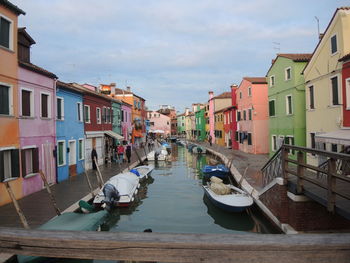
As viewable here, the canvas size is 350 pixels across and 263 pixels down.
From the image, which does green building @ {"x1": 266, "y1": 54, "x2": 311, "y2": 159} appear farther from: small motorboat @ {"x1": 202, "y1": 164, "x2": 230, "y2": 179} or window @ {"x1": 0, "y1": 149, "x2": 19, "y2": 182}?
window @ {"x1": 0, "y1": 149, "x2": 19, "y2": 182}

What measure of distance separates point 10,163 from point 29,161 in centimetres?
170

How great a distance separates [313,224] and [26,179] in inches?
479

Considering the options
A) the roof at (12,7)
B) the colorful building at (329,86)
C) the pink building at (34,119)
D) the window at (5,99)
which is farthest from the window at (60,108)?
the colorful building at (329,86)

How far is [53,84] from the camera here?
55.7 ft

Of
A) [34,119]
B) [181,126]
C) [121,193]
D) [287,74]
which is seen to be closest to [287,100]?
[287,74]

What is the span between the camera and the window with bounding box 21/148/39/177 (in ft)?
44.6

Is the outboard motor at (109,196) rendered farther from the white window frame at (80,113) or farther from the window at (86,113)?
the window at (86,113)

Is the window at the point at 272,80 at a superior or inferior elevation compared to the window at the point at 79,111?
superior

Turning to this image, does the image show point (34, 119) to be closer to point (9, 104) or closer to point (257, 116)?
point (9, 104)

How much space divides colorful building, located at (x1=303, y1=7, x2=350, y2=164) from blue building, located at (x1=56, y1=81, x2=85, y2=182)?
47.3 ft

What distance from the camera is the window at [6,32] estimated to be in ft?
40.1

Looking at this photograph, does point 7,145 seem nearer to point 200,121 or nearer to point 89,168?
point 89,168

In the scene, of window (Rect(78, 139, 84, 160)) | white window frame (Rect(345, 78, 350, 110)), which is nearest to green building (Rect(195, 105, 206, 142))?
window (Rect(78, 139, 84, 160))

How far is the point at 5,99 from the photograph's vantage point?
41.1 feet
